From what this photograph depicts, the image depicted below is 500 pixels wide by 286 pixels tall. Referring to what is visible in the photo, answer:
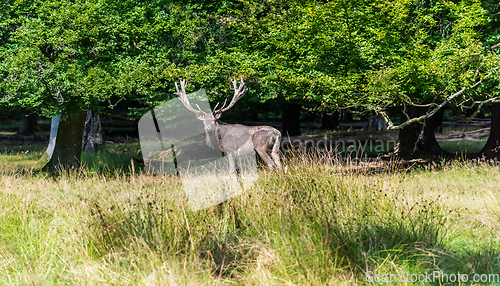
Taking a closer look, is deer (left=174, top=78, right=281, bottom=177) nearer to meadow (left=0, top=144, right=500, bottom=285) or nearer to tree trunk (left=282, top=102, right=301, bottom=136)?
meadow (left=0, top=144, right=500, bottom=285)

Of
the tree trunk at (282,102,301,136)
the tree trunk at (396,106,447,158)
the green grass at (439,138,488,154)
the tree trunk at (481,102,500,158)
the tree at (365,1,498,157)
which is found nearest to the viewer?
the tree at (365,1,498,157)

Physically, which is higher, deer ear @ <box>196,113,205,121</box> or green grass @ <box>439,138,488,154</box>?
deer ear @ <box>196,113,205,121</box>

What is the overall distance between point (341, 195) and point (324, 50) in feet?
16.5

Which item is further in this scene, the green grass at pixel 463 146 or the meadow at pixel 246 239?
the green grass at pixel 463 146

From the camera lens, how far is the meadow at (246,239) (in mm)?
3932

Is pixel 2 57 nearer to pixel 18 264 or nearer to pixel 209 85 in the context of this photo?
pixel 209 85

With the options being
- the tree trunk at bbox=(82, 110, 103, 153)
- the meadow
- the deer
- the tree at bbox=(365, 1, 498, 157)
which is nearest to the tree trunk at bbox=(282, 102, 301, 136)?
the tree trunk at bbox=(82, 110, 103, 153)

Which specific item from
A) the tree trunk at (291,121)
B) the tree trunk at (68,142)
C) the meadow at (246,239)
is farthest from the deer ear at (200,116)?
the tree trunk at (291,121)

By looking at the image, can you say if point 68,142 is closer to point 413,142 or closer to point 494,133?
point 413,142

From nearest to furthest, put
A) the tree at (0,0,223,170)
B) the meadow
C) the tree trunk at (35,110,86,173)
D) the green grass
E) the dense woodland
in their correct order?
the meadow → the dense woodland → the tree at (0,0,223,170) → the tree trunk at (35,110,86,173) → the green grass

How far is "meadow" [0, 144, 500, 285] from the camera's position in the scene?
12.9ft

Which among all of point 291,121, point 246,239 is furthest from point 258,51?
point 291,121

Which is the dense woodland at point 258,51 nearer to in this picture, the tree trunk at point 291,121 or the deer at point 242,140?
the deer at point 242,140

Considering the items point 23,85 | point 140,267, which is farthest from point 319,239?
point 23,85
